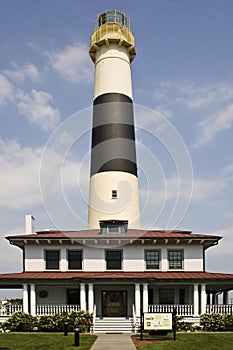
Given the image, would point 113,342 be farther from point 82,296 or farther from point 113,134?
point 113,134

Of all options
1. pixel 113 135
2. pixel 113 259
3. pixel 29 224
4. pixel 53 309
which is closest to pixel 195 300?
pixel 113 259

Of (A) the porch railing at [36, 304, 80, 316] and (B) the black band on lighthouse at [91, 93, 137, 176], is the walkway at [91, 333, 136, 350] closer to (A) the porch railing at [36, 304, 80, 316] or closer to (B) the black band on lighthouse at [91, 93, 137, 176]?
(A) the porch railing at [36, 304, 80, 316]

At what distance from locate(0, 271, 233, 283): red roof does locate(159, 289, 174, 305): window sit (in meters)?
1.29

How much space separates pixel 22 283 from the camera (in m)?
28.2

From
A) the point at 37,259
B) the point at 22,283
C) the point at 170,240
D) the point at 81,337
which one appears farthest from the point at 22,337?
the point at 170,240

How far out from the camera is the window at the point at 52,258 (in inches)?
1198

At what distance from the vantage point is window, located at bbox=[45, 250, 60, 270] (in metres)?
30.4

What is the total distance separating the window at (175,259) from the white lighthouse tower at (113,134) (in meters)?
4.19

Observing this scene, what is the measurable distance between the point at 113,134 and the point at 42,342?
768 inches

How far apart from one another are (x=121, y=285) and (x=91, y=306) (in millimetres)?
3024

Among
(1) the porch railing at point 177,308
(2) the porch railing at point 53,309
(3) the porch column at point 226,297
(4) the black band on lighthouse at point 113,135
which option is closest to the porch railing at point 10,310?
(2) the porch railing at point 53,309

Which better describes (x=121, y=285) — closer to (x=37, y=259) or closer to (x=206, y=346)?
(x=37, y=259)

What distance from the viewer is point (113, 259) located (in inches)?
1201

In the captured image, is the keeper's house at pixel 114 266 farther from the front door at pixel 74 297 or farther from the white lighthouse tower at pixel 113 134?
the white lighthouse tower at pixel 113 134
